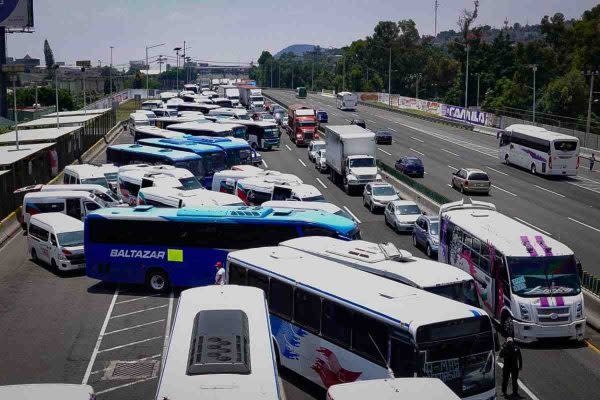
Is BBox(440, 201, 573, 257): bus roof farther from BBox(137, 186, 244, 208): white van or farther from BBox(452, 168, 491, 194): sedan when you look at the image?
BBox(452, 168, 491, 194): sedan

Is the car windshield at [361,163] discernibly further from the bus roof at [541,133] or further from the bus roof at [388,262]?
the bus roof at [388,262]

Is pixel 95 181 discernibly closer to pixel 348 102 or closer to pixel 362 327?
pixel 362 327

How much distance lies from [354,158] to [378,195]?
6.51 m

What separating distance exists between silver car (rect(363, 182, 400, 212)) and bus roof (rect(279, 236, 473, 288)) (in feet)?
60.1

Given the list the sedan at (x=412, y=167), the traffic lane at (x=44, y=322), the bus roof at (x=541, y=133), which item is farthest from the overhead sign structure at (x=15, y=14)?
the traffic lane at (x=44, y=322)

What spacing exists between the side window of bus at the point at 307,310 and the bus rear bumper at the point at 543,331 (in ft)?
20.6

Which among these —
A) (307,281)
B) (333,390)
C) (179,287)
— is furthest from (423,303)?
(179,287)

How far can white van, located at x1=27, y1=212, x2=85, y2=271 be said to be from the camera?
27.5 metres

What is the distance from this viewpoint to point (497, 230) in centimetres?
2223

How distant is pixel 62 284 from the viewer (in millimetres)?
26719

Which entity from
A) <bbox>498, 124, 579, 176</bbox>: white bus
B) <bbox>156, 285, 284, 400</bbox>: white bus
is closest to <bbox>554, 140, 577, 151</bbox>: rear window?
<bbox>498, 124, 579, 176</bbox>: white bus

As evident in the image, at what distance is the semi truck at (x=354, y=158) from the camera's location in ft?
149

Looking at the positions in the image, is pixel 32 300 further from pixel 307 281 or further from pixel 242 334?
pixel 242 334

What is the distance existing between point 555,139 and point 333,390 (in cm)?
4534
